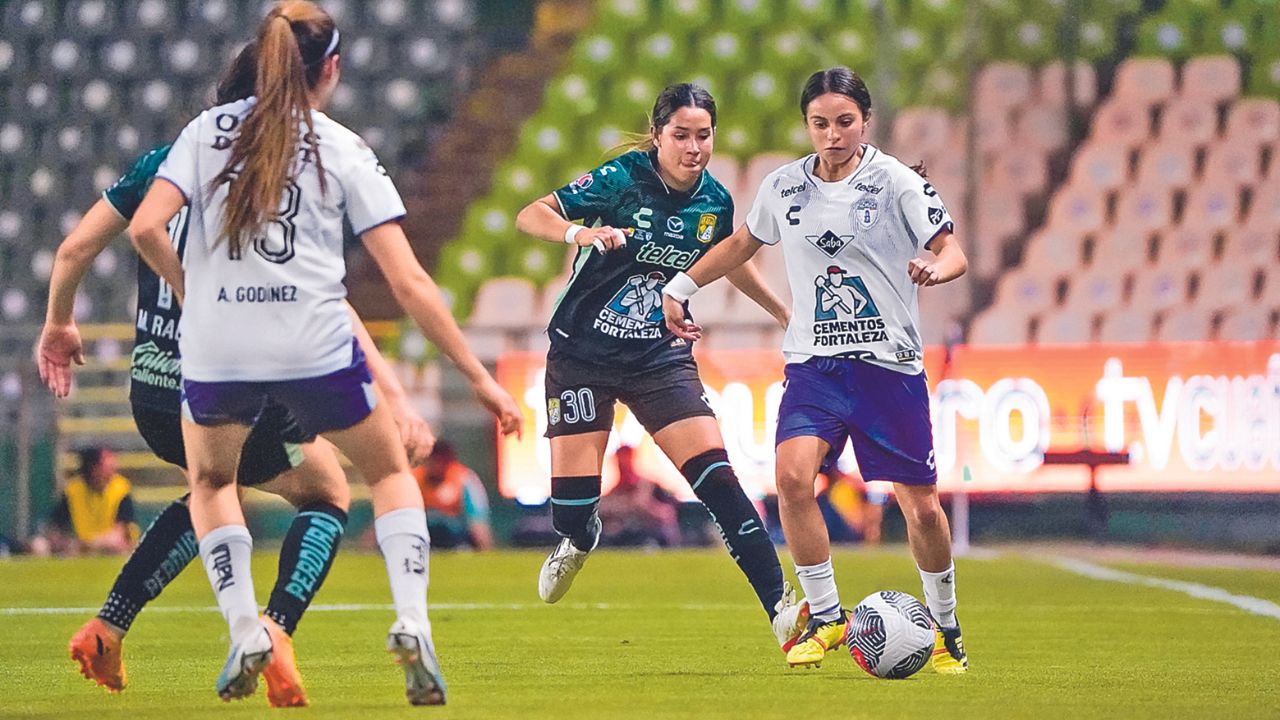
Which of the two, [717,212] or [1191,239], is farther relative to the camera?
[1191,239]

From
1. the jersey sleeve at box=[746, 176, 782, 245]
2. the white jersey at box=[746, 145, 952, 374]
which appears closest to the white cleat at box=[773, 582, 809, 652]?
the white jersey at box=[746, 145, 952, 374]

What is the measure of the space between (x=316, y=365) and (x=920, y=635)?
92.2 inches

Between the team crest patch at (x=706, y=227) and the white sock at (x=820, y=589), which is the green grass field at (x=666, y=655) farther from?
the team crest patch at (x=706, y=227)

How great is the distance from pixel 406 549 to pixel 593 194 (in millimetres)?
2595

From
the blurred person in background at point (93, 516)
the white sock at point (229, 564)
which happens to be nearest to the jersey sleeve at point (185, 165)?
the white sock at point (229, 564)

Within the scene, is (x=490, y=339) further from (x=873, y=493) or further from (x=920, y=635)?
(x=920, y=635)

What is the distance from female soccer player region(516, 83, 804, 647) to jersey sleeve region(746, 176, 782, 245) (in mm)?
436

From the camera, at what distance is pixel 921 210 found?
660 cm

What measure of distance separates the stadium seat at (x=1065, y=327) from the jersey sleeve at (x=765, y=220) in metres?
13.0

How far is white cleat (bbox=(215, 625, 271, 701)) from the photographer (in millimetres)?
5051

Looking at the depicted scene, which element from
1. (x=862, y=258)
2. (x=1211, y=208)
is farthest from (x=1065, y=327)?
(x=862, y=258)

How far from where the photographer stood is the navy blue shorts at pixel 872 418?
6.57 meters

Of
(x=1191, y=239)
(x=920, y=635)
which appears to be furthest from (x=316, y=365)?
(x=1191, y=239)

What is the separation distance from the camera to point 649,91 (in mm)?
22047
